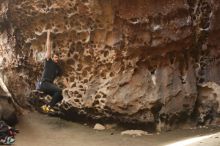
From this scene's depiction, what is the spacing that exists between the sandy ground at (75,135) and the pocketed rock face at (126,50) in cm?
58

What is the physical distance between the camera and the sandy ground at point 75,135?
10922 millimetres

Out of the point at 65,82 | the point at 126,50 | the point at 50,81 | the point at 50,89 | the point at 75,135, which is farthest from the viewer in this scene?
the point at 65,82

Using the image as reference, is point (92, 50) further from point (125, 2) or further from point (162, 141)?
point (162, 141)

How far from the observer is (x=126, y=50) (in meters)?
12.2

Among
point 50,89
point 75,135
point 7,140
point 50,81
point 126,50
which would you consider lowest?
point 75,135

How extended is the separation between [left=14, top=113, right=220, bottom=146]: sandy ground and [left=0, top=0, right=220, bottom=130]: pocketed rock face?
577mm

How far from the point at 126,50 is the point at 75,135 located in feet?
8.85

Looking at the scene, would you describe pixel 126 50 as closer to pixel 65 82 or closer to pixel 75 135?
pixel 65 82

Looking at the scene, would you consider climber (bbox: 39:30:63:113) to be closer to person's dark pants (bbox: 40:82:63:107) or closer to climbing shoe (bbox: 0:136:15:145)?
person's dark pants (bbox: 40:82:63:107)

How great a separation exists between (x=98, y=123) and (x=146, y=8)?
11.5ft

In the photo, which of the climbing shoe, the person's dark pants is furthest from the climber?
the climbing shoe

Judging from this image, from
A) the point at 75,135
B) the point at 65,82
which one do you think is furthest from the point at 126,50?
the point at 75,135

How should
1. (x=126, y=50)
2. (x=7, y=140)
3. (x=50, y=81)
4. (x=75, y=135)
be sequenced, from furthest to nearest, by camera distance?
(x=126, y=50) < (x=75, y=135) < (x=50, y=81) < (x=7, y=140)

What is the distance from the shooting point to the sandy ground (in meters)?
10.9
